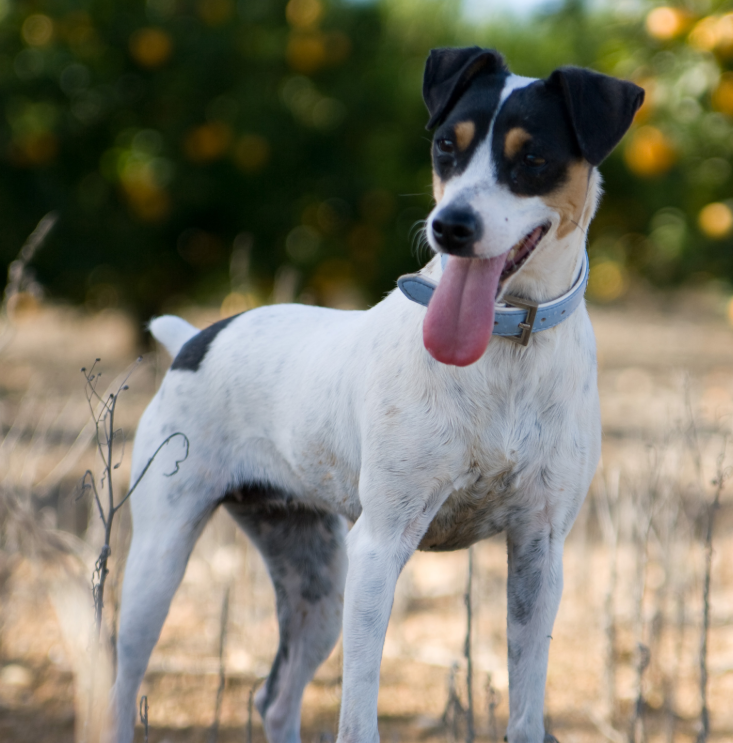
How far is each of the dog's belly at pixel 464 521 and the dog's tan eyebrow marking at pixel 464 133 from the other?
2.63ft

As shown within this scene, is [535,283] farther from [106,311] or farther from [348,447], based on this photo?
[106,311]

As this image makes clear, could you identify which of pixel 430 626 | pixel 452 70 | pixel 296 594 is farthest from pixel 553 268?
pixel 430 626

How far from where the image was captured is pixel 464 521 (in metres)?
2.19

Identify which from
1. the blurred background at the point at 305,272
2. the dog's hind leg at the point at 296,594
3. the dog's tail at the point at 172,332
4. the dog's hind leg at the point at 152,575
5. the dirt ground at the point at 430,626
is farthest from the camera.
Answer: the blurred background at the point at 305,272

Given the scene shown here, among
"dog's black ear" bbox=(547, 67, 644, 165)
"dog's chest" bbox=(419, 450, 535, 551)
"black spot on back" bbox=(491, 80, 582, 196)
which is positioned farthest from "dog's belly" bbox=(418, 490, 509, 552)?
"dog's black ear" bbox=(547, 67, 644, 165)

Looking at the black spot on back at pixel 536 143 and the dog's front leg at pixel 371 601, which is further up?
the black spot on back at pixel 536 143

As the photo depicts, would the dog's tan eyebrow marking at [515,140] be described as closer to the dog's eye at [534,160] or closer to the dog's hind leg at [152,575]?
the dog's eye at [534,160]

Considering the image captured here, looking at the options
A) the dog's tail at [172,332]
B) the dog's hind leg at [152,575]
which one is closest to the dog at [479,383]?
the dog's hind leg at [152,575]

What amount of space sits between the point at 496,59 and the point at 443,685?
2.80 m

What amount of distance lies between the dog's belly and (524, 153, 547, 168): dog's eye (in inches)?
29.9

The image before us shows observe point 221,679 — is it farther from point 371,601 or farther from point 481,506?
point 481,506

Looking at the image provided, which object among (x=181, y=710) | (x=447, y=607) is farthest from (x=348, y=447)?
(x=447, y=607)

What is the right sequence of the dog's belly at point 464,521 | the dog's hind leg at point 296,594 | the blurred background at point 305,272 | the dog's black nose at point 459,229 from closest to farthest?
the dog's black nose at point 459,229, the dog's belly at point 464,521, the dog's hind leg at point 296,594, the blurred background at point 305,272

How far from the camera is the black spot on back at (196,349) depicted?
2.76 m
